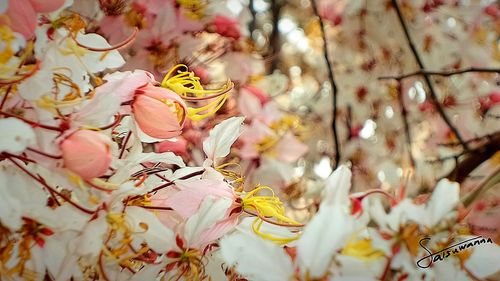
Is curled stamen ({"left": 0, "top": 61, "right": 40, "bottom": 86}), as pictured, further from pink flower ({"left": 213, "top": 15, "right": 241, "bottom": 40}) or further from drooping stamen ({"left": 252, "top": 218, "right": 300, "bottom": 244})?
pink flower ({"left": 213, "top": 15, "right": 241, "bottom": 40})

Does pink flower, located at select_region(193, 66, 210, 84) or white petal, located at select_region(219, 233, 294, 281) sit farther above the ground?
white petal, located at select_region(219, 233, 294, 281)

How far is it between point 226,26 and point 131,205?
1.64 feet

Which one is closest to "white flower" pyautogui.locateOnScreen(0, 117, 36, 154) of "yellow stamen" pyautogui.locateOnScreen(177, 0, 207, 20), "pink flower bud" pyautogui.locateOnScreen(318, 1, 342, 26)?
"yellow stamen" pyautogui.locateOnScreen(177, 0, 207, 20)

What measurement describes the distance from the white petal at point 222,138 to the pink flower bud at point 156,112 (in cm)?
6

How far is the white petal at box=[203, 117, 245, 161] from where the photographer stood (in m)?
0.52

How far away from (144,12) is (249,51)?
248mm

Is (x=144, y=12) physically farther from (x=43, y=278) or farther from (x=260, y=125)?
(x=43, y=278)

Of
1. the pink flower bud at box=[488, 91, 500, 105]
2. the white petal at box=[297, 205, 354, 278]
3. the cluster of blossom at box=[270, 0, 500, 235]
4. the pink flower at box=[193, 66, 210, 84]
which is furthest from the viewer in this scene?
the cluster of blossom at box=[270, 0, 500, 235]

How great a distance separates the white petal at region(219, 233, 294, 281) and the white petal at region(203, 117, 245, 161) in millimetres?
131

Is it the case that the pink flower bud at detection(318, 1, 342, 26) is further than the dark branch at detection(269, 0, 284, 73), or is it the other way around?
the dark branch at detection(269, 0, 284, 73)

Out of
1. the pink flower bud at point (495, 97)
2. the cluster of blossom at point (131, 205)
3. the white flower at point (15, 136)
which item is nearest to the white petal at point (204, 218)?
the cluster of blossom at point (131, 205)

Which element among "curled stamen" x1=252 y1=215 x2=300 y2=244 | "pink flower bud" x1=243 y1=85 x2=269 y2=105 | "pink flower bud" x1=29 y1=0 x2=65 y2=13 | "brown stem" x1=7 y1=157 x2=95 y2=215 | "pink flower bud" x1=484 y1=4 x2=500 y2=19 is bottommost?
"pink flower bud" x1=484 y1=4 x2=500 y2=19

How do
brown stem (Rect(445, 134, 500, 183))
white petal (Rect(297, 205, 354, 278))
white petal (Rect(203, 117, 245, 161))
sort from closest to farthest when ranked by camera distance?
white petal (Rect(297, 205, 354, 278)) < white petal (Rect(203, 117, 245, 161)) < brown stem (Rect(445, 134, 500, 183))

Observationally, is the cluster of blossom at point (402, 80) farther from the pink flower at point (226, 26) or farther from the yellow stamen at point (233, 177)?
the yellow stamen at point (233, 177)
